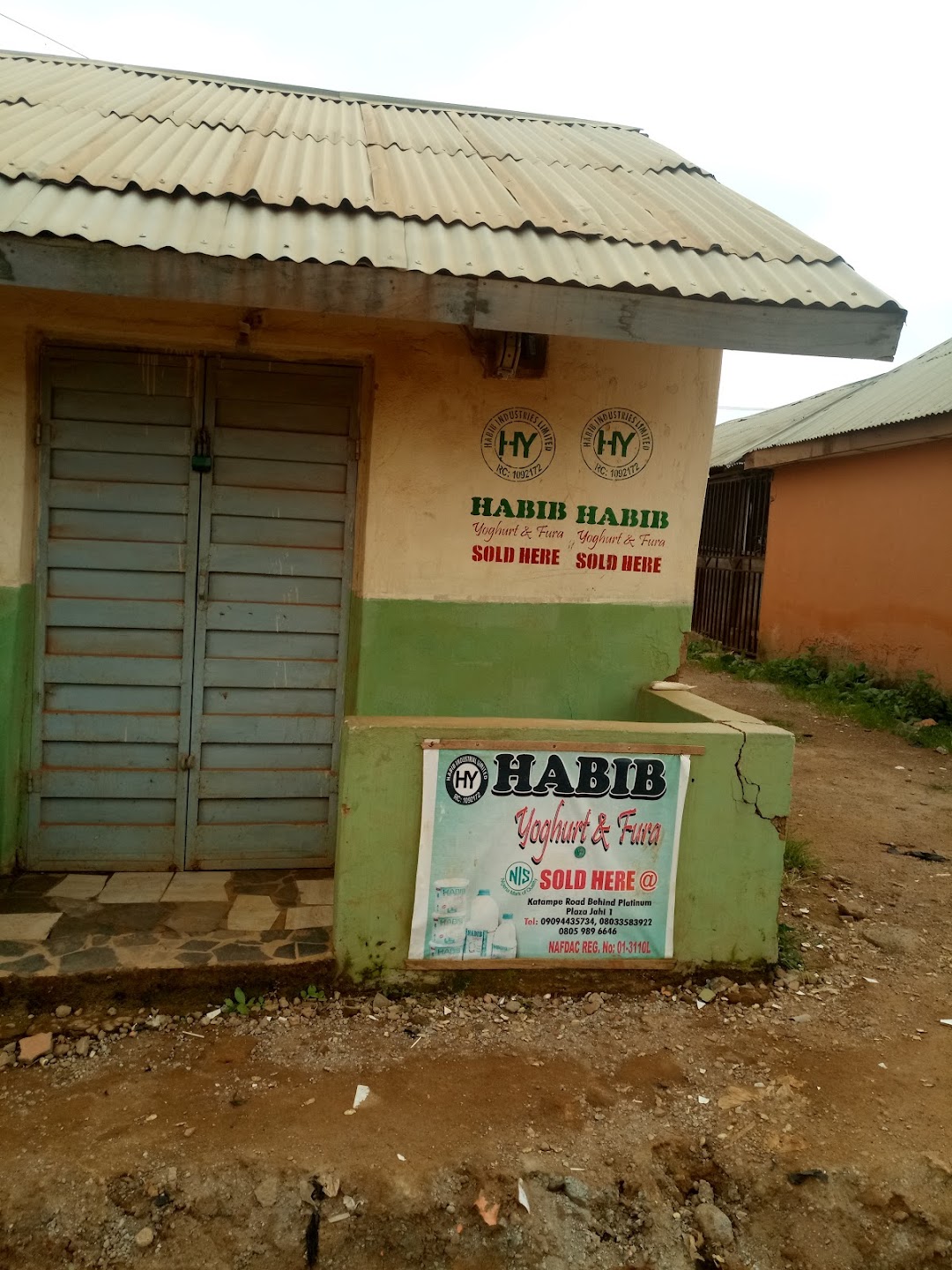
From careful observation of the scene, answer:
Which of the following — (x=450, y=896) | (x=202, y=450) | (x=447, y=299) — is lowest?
(x=450, y=896)

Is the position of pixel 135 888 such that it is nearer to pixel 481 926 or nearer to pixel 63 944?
pixel 63 944

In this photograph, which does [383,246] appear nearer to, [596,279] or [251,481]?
[596,279]

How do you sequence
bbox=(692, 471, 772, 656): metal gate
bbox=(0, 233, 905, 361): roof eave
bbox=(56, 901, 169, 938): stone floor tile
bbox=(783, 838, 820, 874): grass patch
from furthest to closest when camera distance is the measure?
bbox=(692, 471, 772, 656): metal gate
bbox=(783, 838, 820, 874): grass patch
bbox=(56, 901, 169, 938): stone floor tile
bbox=(0, 233, 905, 361): roof eave

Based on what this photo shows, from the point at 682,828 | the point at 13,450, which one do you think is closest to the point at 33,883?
the point at 13,450

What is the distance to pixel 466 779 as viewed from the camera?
3.52 meters

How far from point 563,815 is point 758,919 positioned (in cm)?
100

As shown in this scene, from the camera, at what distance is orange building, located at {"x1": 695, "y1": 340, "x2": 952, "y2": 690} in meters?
9.72

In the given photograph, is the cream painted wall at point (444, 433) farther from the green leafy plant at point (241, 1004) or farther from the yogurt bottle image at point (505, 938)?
the green leafy plant at point (241, 1004)

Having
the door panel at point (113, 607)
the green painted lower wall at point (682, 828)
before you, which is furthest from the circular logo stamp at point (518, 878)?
the door panel at point (113, 607)

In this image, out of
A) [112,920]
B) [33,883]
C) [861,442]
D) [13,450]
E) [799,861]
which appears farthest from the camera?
[861,442]

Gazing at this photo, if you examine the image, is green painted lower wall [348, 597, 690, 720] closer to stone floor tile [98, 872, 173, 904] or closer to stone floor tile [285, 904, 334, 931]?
stone floor tile [285, 904, 334, 931]

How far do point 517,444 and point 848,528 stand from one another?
27.1ft

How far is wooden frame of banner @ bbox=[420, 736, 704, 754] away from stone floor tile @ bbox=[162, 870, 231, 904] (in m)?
1.45

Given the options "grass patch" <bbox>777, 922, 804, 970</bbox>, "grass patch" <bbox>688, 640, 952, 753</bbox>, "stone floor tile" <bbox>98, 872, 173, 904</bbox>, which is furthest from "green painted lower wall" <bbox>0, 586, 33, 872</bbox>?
"grass patch" <bbox>688, 640, 952, 753</bbox>
